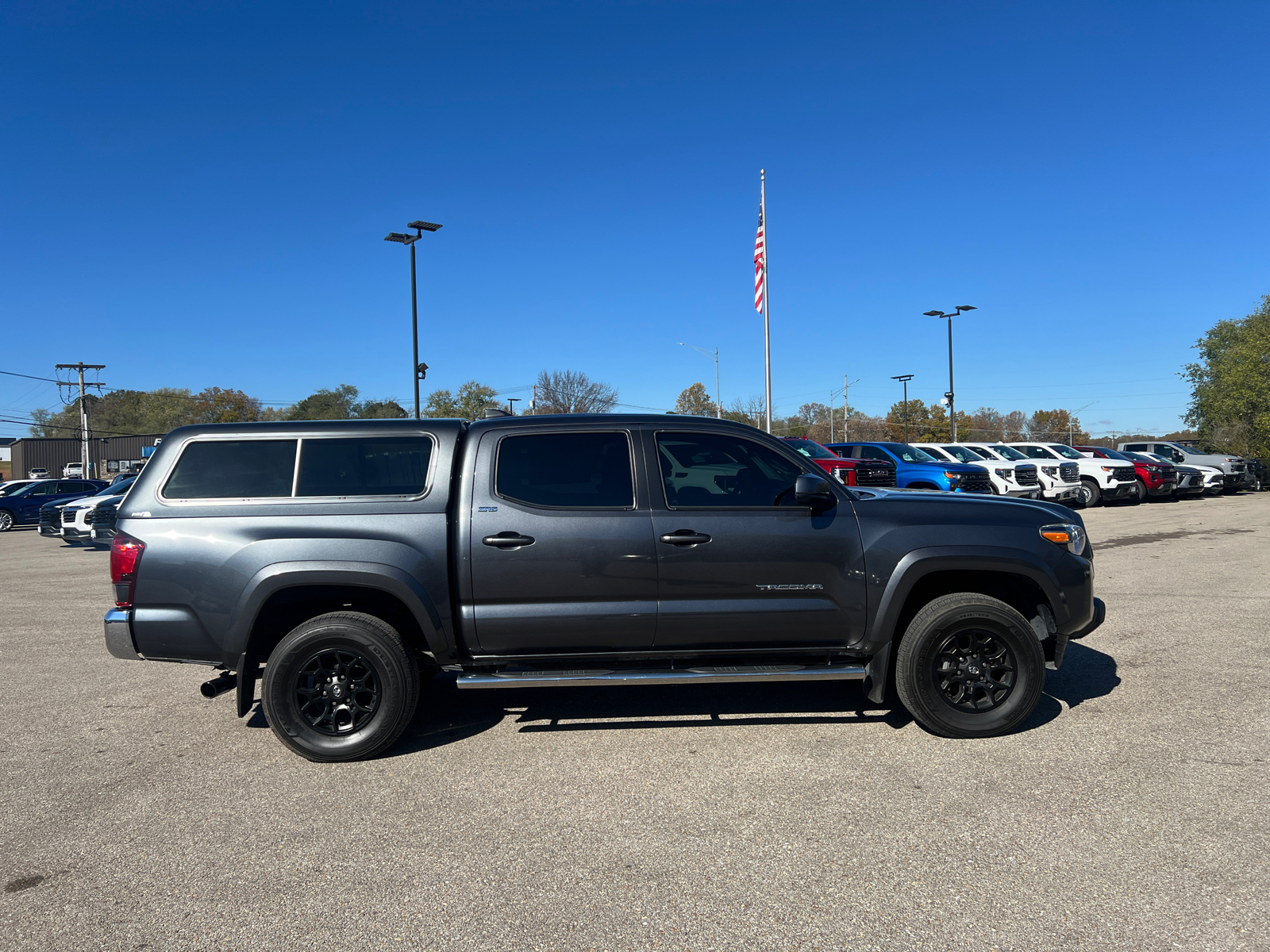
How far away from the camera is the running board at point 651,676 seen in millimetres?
4496

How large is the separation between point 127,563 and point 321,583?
3.57 ft

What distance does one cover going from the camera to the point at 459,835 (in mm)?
3627

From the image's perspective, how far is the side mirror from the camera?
14.9 feet

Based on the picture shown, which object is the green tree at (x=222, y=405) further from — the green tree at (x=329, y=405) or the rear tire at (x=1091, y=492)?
the rear tire at (x=1091, y=492)

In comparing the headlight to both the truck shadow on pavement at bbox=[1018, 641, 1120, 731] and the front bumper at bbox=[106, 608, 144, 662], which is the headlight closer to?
the truck shadow on pavement at bbox=[1018, 641, 1120, 731]

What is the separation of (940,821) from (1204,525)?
16.7 meters

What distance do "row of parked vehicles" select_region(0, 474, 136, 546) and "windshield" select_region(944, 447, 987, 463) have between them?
20.8 m

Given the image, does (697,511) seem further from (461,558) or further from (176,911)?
(176,911)

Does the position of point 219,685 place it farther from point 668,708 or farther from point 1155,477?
point 1155,477

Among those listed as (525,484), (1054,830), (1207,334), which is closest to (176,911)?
(525,484)

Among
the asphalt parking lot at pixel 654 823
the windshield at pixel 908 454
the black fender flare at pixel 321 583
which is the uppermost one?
the windshield at pixel 908 454

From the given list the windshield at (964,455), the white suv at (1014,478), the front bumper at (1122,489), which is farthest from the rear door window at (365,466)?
the front bumper at (1122,489)

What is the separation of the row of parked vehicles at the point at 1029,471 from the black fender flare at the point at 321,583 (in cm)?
1303

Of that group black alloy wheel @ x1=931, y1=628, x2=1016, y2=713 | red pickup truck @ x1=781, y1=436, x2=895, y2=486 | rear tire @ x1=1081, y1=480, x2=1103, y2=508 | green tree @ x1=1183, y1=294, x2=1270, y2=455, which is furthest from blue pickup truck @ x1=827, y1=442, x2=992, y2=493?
green tree @ x1=1183, y1=294, x2=1270, y2=455
